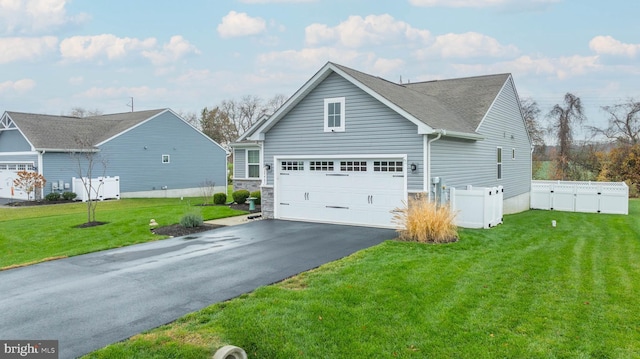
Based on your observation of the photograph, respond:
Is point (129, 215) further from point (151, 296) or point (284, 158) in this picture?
point (151, 296)

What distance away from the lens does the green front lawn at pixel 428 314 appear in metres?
4.72

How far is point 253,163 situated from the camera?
2253cm

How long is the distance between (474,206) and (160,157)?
2155 cm

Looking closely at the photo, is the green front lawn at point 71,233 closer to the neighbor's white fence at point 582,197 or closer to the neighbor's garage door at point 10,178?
the neighbor's garage door at point 10,178

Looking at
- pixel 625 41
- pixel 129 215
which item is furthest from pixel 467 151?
pixel 625 41

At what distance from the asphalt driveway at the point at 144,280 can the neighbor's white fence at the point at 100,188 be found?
48.9 feet

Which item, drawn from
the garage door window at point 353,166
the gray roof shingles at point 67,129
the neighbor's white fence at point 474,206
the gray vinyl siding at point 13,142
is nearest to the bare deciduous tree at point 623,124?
the neighbor's white fence at point 474,206

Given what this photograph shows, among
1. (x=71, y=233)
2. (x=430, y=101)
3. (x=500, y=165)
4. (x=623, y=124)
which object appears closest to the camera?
(x=71, y=233)

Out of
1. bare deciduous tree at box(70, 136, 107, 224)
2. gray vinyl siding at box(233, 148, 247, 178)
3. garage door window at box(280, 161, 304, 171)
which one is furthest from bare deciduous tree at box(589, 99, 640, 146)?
bare deciduous tree at box(70, 136, 107, 224)

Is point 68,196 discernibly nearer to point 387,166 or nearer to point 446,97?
point 387,166

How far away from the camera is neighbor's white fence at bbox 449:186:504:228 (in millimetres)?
13078

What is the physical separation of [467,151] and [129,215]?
12392mm

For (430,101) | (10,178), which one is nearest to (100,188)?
(10,178)

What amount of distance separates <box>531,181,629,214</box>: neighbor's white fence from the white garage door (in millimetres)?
12201
